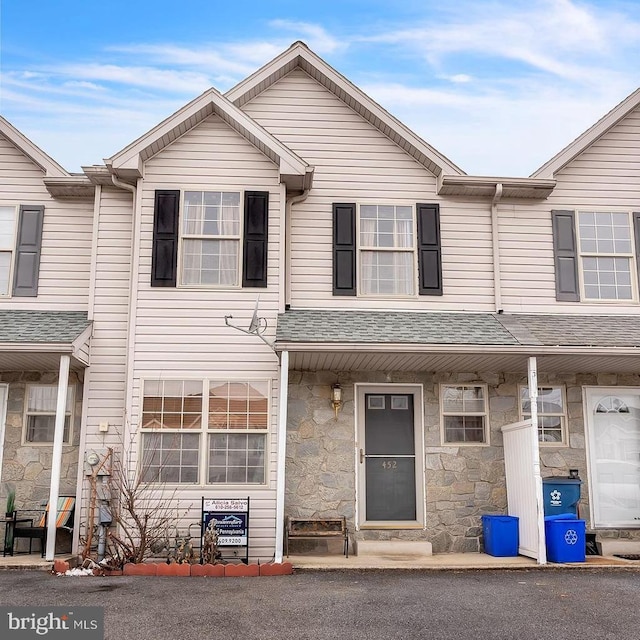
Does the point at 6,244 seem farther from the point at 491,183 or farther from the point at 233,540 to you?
the point at 491,183

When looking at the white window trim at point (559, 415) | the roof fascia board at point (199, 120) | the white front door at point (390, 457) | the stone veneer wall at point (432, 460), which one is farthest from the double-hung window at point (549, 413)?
the roof fascia board at point (199, 120)

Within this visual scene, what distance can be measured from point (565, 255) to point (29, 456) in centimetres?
845

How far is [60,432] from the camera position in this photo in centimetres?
905

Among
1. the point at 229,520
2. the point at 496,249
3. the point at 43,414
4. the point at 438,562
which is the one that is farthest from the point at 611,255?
the point at 43,414

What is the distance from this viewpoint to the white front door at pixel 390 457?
1012cm

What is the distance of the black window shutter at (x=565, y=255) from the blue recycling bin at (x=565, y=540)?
3462 mm

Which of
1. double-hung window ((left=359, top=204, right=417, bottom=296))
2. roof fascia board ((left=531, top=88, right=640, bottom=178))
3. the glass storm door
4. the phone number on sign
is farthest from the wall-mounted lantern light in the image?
roof fascia board ((left=531, top=88, right=640, bottom=178))

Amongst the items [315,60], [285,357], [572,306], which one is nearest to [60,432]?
[285,357]

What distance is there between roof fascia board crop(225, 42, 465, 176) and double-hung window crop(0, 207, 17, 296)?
12.4 feet

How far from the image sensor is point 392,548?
9.78 metres


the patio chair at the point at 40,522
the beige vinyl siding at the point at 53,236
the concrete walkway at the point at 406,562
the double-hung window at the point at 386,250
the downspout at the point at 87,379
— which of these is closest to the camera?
the concrete walkway at the point at 406,562

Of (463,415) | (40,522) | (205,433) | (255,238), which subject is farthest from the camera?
(463,415)

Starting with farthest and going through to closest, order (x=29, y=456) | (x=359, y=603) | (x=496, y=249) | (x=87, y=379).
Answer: (x=496, y=249) → (x=29, y=456) → (x=87, y=379) → (x=359, y=603)

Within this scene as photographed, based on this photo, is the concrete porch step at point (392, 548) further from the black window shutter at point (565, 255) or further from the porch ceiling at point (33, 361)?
the porch ceiling at point (33, 361)
